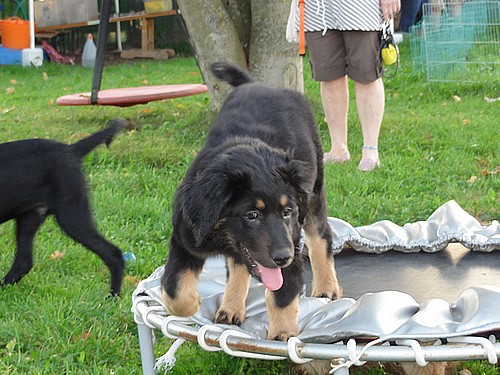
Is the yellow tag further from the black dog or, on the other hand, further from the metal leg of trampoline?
the metal leg of trampoline

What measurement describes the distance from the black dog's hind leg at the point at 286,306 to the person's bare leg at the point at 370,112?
2863mm

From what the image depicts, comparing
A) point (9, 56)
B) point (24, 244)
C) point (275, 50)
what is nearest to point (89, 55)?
point (9, 56)

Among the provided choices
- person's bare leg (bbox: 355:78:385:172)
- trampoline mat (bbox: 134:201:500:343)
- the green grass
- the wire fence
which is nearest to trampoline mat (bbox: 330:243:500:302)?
trampoline mat (bbox: 134:201:500:343)

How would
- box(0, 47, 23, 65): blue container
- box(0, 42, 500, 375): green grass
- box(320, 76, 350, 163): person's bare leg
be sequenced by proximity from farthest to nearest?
box(0, 47, 23, 65): blue container < box(320, 76, 350, 163): person's bare leg < box(0, 42, 500, 375): green grass

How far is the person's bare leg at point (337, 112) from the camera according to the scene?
548 centimetres

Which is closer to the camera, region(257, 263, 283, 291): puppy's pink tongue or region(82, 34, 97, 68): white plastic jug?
region(257, 263, 283, 291): puppy's pink tongue

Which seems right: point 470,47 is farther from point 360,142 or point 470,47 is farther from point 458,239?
point 458,239

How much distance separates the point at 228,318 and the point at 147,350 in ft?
0.98

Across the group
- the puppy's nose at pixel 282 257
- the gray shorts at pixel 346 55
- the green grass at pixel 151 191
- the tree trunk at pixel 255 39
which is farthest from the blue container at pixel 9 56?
the puppy's nose at pixel 282 257

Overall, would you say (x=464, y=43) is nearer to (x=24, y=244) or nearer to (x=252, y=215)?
(x=24, y=244)

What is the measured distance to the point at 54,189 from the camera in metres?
3.53

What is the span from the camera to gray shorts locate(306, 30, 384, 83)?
5.22m

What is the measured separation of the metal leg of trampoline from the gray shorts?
2999mm

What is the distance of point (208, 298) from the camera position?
9.73 ft
